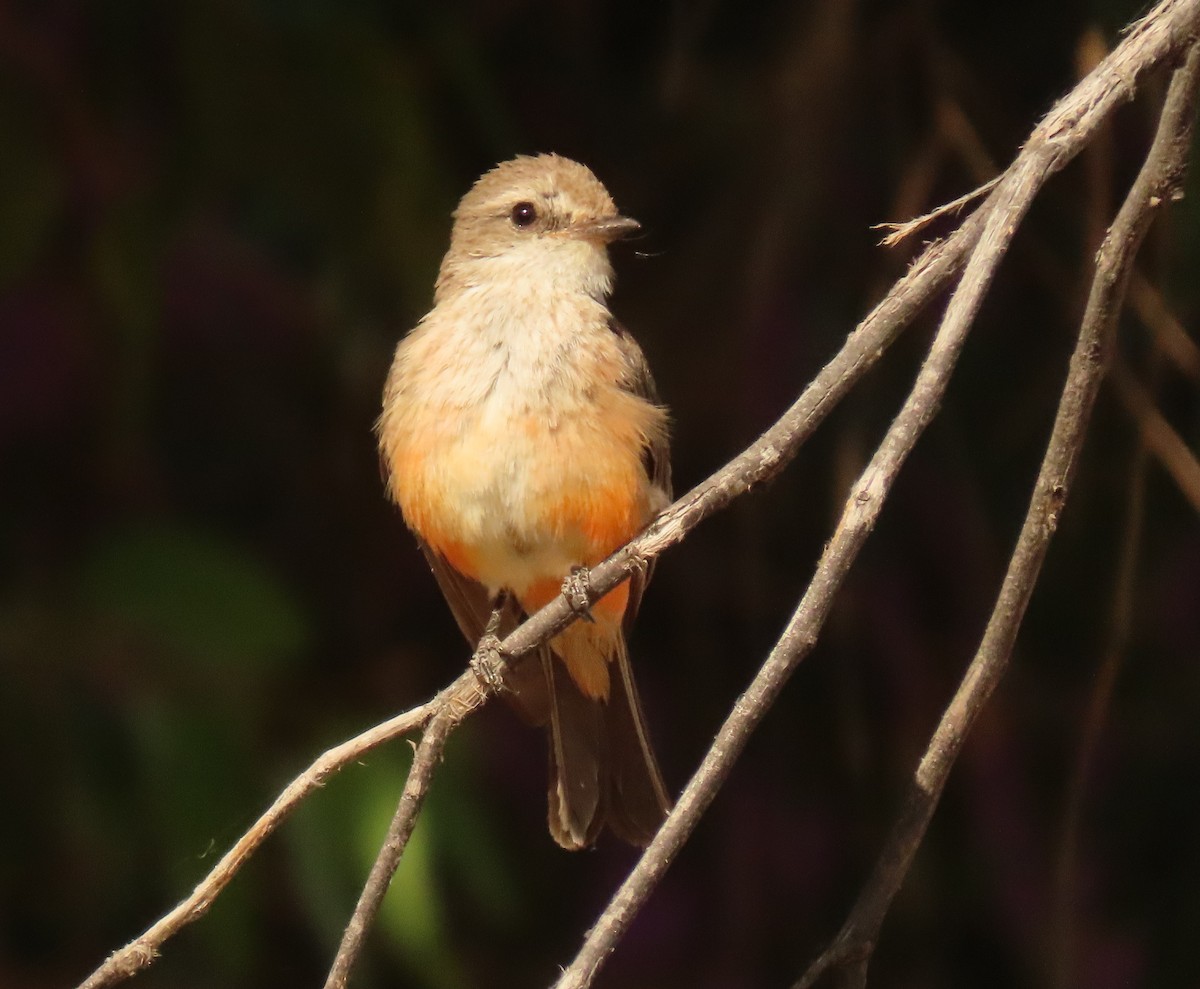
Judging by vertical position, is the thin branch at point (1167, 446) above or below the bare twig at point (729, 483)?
below

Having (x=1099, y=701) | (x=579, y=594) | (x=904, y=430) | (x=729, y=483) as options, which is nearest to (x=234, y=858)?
(x=579, y=594)

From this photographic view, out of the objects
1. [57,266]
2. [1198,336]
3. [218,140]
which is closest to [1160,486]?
[1198,336]

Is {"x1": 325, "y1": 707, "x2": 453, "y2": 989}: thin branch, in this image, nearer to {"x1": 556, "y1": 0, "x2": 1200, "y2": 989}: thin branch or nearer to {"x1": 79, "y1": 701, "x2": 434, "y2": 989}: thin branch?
{"x1": 79, "y1": 701, "x2": 434, "y2": 989}: thin branch

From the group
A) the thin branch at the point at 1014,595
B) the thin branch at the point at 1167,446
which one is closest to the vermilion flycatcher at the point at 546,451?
the thin branch at the point at 1167,446

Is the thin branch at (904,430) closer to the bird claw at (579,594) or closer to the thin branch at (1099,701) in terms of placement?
the bird claw at (579,594)

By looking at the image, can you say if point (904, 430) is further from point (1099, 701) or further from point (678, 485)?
point (678, 485)

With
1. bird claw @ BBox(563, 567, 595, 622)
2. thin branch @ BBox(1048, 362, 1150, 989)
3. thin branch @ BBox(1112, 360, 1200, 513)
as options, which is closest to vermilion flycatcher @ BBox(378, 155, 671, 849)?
bird claw @ BBox(563, 567, 595, 622)
